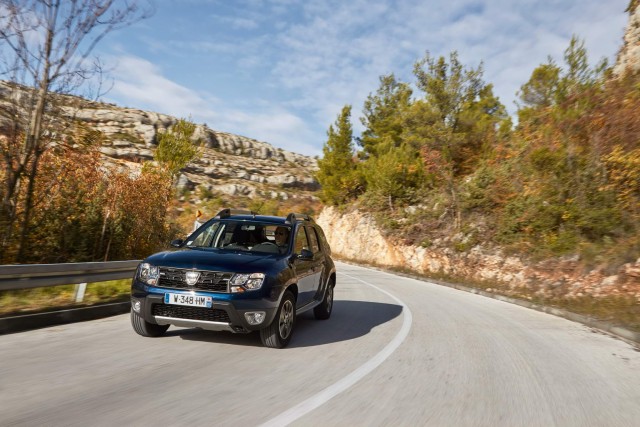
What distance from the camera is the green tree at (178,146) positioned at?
30141mm

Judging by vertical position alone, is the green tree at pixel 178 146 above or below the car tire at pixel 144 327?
above

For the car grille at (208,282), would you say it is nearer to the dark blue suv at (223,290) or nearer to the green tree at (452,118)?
the dark blue suv at (223,290)

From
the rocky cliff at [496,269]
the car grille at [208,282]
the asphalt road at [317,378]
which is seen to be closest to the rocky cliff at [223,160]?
the rocky cliff at [496,269]

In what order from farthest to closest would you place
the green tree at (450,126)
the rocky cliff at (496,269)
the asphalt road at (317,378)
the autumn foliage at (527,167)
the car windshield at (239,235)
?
the green tree at (450,126)
the autumn foliage at (527,167)
the rocky cliff at (496,269)
the car windshield at (239,235)
the asphalt road at (317,378)

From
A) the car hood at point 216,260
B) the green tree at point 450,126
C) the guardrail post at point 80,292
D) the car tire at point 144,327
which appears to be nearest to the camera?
the car hood at point 216,260

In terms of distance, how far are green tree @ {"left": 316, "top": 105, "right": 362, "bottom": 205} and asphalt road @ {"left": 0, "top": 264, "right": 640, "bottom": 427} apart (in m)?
37.2

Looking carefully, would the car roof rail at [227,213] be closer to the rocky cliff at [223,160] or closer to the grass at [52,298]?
the grass at [52,298]

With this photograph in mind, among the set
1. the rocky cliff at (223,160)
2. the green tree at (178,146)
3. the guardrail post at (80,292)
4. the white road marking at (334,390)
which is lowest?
the guardrail post at (80,292)

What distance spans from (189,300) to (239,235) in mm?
2034

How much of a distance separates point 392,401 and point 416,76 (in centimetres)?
2784

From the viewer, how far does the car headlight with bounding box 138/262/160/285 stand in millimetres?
5746

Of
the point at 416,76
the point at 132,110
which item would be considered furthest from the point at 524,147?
the point at 132,110

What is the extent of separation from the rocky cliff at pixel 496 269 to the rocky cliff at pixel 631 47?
34.6 feet

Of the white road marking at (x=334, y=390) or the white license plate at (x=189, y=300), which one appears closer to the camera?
the white road marking at (x=334, y=390)
